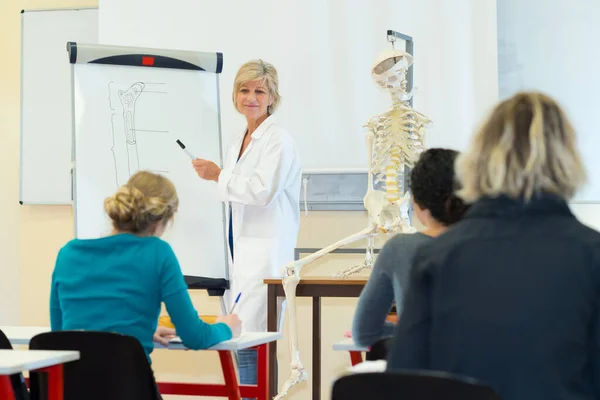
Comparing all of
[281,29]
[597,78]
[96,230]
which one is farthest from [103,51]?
[597,78]

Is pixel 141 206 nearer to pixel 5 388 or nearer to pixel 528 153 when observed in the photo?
pixel 5 388

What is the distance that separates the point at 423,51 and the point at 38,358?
10.0ft

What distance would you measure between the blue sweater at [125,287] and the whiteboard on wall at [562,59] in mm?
2716

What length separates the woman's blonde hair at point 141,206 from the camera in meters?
2.29

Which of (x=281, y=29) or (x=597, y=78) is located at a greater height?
(x=281, y=29)

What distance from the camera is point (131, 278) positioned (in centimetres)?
Result: 224

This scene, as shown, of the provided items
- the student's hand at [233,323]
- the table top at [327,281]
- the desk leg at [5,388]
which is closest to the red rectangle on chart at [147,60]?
the table top at [327,281]

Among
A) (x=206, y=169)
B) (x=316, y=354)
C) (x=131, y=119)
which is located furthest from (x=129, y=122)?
(x=316, y=354)

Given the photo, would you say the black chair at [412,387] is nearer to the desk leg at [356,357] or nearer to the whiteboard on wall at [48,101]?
the desk leg at [356,357]

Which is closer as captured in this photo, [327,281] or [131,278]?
[131,278]

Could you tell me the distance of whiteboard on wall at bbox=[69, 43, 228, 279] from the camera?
3.85 metres

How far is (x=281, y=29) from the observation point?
15.5ft

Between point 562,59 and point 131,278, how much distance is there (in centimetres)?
297

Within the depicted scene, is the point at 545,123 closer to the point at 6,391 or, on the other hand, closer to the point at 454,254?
the point at 454,254
